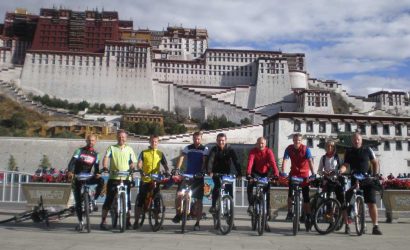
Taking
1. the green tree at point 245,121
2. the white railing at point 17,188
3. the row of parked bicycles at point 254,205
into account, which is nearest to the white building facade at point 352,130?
the green tree at point 245,121

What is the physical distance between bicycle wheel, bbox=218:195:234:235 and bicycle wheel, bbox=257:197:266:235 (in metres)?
0.42

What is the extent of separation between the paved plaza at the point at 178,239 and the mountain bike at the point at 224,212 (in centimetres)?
13

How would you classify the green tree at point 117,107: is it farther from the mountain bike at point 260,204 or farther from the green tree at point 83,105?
the mountain bike at point 260,204

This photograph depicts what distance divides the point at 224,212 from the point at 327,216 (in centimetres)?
161

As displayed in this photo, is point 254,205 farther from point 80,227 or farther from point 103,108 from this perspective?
point 103,108

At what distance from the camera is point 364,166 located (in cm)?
771

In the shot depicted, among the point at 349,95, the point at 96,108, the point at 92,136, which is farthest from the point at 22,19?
the point at 92,136

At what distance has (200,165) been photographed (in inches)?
323

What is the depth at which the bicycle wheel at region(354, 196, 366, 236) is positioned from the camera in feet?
24.3

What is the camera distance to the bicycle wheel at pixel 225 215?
7359mm

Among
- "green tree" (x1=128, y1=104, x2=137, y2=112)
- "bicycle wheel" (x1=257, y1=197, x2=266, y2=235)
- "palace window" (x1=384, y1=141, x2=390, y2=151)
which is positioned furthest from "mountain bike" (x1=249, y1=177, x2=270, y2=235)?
"green tree" (x1=128, y1=104, x2=137, y2=112)

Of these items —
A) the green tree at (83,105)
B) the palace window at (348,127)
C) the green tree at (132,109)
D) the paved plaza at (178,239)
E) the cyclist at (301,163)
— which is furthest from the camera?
the green tree at (132,109)

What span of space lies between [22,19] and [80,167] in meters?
94.0

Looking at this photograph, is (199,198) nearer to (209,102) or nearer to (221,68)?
(209,102)
